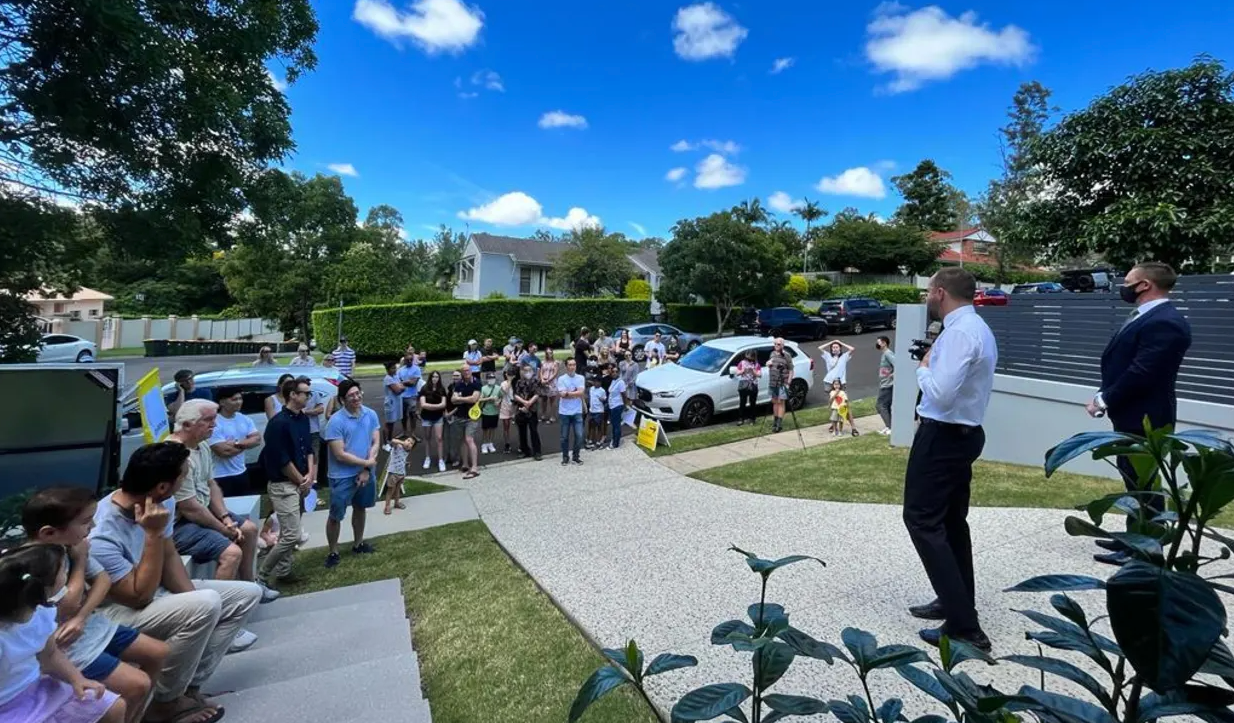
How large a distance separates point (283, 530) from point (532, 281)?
3603cm

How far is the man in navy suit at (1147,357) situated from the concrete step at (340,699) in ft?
13.0

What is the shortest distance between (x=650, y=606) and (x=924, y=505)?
1.87 m

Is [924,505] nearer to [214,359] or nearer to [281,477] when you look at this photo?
[281,477]

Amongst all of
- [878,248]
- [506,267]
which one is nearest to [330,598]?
[506,267]

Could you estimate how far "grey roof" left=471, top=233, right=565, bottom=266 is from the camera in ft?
127

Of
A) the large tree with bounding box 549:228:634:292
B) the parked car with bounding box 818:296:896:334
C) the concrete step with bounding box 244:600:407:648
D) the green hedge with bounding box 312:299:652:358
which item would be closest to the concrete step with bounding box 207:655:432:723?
the concrete step with bounding box 244:600:407:648

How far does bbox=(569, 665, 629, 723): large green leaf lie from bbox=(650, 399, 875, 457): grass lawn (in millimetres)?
8136

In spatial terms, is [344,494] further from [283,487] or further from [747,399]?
[747,399]

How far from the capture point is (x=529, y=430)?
32.0 feet

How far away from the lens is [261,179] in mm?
7191

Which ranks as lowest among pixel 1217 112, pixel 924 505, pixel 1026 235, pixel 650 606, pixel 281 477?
pixel 650 606

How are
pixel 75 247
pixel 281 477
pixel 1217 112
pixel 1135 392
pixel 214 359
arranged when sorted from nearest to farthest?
pixel 1135 392
pixel 281 477
pixel 75 247
pixel 1217 112
pixel 214 359

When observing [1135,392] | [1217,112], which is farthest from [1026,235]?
[1135,392]

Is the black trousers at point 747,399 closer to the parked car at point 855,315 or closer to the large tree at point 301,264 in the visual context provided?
the parked car at point 855,315
